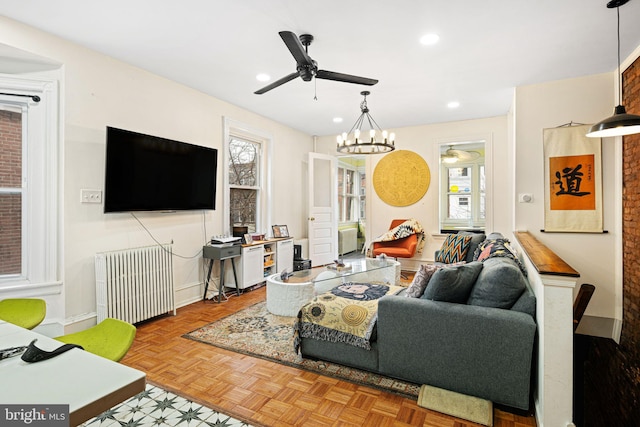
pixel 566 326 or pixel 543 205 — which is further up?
pixel 543 205

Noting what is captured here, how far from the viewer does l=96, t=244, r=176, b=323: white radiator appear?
3.01 meters

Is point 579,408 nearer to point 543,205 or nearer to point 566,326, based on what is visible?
point 566,326

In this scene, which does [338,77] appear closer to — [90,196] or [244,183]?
[90,196]

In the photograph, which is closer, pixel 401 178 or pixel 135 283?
pixel 135 283

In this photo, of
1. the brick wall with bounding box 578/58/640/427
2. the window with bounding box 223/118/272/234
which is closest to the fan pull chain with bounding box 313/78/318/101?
the window with bounding box 223/118/272/234

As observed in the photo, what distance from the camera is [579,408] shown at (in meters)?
1.97

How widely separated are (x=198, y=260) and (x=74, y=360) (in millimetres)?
3253

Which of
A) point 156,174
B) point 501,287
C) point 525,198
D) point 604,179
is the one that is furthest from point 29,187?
point 604,179

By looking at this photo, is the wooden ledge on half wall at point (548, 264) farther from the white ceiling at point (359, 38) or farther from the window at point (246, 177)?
the window at point (246, 177)

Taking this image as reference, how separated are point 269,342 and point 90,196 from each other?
2.13 meters

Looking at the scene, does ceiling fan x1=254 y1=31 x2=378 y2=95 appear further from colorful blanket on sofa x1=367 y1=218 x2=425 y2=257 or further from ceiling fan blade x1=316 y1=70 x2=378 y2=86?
colorful blanket on sofa x1=367 y1=218 x2=425 y2=257

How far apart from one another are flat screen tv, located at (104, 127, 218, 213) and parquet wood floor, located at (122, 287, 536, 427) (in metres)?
1.40

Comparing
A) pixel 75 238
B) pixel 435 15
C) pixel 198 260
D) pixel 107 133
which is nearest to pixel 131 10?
pixel 107 133

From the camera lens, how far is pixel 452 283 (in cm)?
212
